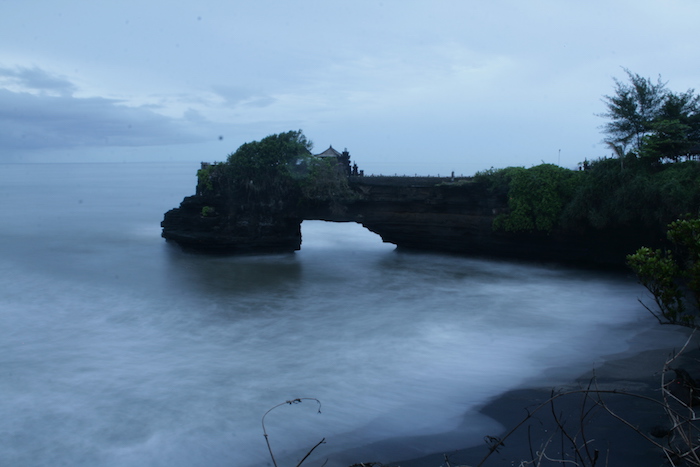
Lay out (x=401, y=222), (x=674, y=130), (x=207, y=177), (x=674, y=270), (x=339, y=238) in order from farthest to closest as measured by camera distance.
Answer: (x=339, y=238), (x=207, y=177), (x=401, y=222), (x=674, y=130), (x=674, y=270)

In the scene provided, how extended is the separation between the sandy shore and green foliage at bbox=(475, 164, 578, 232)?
29.4 feet

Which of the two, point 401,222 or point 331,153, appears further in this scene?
point 331,153

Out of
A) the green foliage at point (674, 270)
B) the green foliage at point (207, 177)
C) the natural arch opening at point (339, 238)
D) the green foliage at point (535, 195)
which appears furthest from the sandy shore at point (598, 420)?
the green foliage at point (207, 177)

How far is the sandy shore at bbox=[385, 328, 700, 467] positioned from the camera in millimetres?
7320

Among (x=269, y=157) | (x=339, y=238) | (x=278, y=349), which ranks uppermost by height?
(x=269, y=157)

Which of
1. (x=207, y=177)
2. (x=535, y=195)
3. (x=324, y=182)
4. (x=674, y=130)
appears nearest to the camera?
(x=674, y=130)

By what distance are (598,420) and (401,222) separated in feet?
50.2

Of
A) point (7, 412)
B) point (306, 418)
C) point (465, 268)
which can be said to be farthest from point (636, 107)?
point (7, 412)

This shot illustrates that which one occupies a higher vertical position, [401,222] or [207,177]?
[207,177]

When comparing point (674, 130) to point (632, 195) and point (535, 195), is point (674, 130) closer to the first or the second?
point (632, 195)

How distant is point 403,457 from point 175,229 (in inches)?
823

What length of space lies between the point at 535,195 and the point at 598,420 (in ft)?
41.4

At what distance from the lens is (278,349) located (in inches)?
507

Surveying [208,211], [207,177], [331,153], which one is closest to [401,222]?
[331,153]
